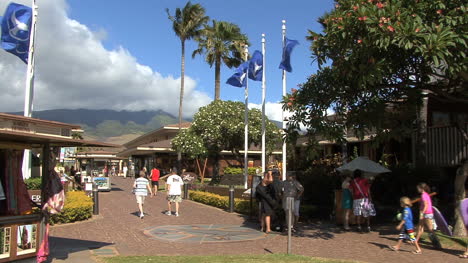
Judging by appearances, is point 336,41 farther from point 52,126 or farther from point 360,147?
point 360,147

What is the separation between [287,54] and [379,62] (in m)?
8.31

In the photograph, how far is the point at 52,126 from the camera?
24.8 feet

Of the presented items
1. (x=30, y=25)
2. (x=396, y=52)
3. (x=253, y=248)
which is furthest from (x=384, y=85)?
(x=30, y=25)

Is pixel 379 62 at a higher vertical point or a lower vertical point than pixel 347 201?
higher

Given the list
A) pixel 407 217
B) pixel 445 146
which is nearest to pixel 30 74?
pixel 407 217

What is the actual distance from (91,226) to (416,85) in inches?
388

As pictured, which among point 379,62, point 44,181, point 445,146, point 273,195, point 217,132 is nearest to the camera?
point 44,181

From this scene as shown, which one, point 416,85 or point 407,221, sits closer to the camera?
point 407,221

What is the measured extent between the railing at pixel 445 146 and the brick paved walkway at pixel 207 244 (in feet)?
17.9

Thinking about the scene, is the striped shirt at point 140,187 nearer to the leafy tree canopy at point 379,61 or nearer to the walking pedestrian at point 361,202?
the leafy tree canopy at point 379,61

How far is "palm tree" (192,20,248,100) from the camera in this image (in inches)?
1270

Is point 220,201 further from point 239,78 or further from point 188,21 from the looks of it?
point 188,21

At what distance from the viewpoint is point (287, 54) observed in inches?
687

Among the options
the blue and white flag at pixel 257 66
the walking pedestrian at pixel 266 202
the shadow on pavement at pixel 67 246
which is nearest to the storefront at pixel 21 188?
the shadow on pavement at pixel 67 246
